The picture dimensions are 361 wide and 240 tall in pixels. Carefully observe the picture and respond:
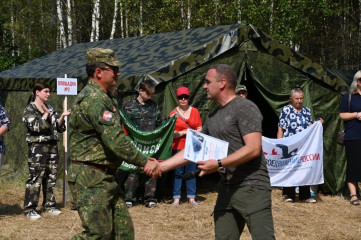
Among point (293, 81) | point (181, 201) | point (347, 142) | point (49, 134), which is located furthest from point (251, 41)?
point (49, 134)

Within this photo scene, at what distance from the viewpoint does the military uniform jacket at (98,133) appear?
425 centimetres

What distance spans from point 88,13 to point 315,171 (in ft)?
88.2

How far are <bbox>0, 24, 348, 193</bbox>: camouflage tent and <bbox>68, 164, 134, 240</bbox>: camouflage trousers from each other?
430 centimetres

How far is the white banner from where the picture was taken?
8.96 metres

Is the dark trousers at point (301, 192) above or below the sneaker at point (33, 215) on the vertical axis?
above

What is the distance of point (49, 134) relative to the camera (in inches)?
308

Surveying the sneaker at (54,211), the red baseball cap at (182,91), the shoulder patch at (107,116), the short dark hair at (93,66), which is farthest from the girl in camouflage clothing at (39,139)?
the shoulder patch at (107,116)

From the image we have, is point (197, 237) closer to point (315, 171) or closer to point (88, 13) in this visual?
point (315, 171)

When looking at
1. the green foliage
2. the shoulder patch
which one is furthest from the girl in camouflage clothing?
the green foliage

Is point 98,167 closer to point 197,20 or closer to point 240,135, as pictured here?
point 240,135

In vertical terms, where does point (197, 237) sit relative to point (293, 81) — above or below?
below

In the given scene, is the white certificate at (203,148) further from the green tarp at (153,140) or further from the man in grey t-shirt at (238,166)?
the green tarp at (153,140)

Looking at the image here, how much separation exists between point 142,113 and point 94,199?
4201 mm

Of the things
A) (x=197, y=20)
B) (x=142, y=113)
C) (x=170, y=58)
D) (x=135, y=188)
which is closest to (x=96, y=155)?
(x=142, y=113)
